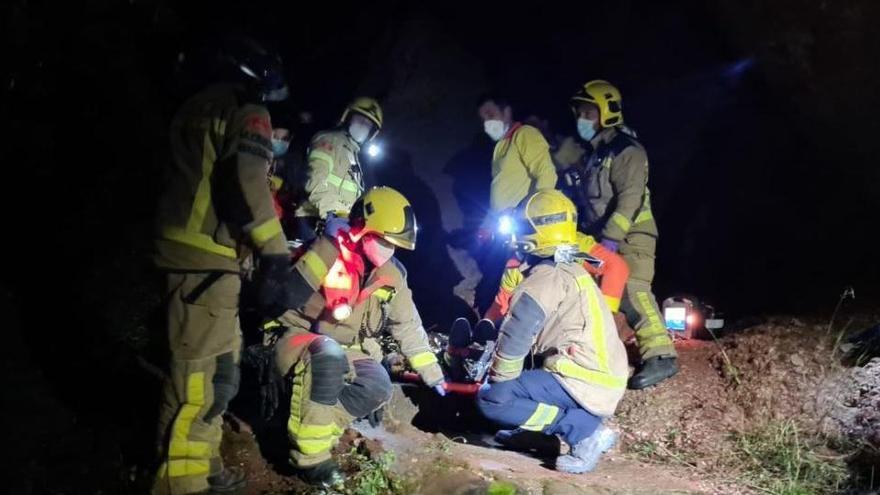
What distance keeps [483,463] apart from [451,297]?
4.98m

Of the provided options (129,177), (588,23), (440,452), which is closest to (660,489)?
(440,452)

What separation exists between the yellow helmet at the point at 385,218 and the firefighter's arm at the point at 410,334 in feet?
1.44

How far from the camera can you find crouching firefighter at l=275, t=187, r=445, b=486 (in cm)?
393

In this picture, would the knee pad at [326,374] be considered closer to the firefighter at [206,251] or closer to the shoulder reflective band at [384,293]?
the firefighter at [206,251]

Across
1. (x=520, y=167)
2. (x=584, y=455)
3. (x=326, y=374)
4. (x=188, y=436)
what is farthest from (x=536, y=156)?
(x=188, y=436)

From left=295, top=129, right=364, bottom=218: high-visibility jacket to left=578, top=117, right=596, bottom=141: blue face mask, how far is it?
232 cm

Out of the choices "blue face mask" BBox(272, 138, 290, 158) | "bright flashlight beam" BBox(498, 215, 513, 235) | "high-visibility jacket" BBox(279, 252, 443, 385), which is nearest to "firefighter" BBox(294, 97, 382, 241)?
"blue face mask" BBox(272, 138, 290, 158)

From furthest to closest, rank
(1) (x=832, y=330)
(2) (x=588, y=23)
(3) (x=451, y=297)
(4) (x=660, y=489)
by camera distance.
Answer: (2) (x=588, y=23)
(3) (x=451, y=297)
(1) (x=832, y=330)
(4) (x=660, y=489)

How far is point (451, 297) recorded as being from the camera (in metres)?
9.45

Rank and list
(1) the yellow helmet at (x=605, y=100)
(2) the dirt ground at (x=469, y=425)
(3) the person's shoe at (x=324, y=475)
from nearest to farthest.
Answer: (2) the dirt ground at (x=469, y=425), (3) the person's shoe at (x=324, y=475), (1) the yellow helmet at (x=605, y=100)

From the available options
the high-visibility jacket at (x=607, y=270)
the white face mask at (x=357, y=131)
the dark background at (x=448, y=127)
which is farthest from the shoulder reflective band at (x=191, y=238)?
the white face mask at (x=357, y=131)

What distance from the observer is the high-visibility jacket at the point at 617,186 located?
250 inches

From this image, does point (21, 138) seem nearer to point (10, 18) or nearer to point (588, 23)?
point (10, 18)

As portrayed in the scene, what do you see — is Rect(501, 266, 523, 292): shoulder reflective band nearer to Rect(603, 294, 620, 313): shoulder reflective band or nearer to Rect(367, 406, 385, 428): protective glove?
Rect(603, 294, 620, 313): shoulder reflective band
